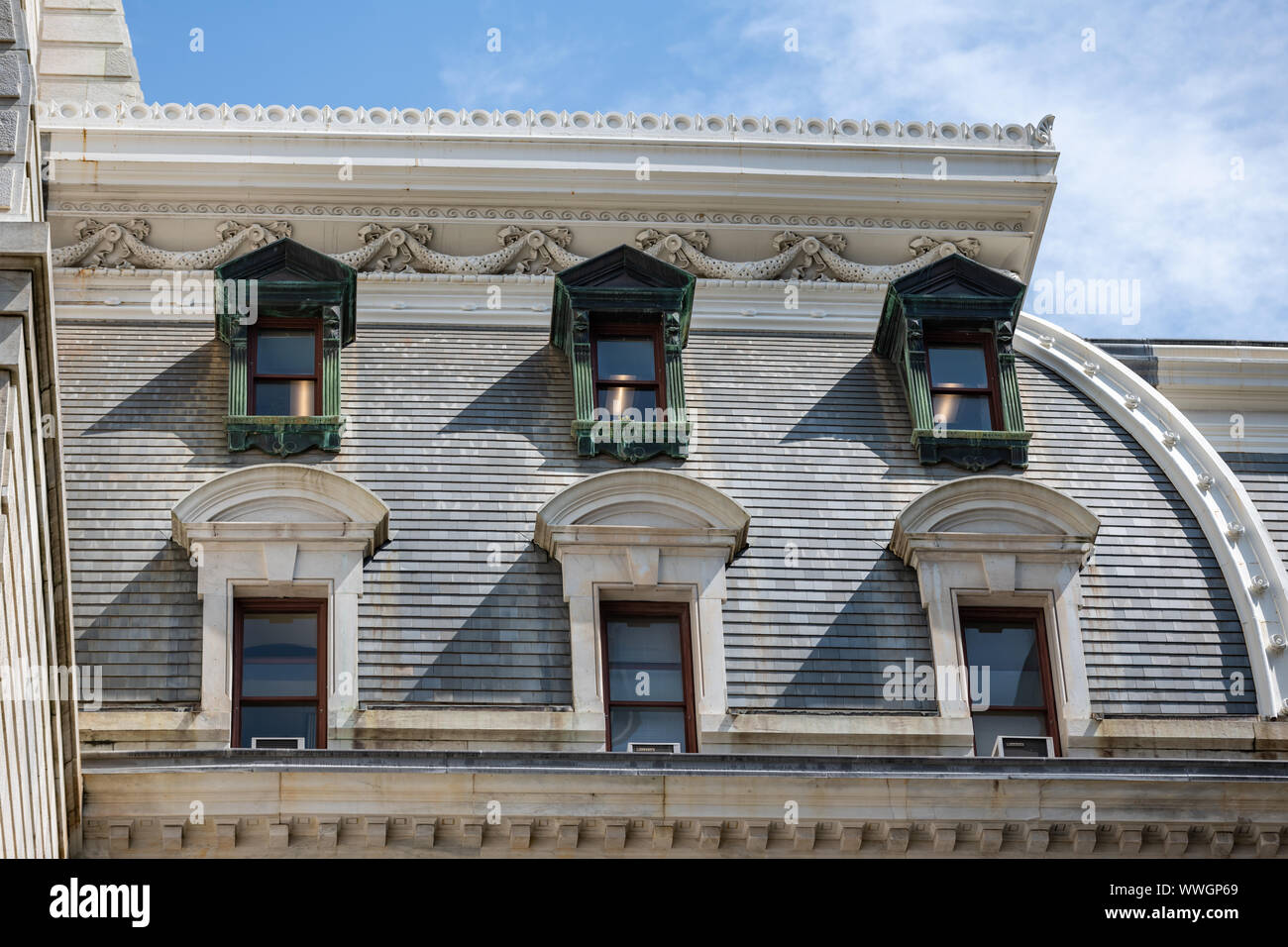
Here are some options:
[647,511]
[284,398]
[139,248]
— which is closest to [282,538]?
[284,398]

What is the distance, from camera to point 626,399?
2559 cm

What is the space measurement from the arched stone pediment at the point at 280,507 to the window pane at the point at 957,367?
21.8ft

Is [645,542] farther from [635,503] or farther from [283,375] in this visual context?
[283,375]

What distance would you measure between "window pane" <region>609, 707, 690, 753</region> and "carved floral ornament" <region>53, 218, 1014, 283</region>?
6398 millimetres

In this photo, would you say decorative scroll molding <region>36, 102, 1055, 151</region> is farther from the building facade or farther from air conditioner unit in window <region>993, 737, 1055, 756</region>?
air conditioner unit in window <region>993, 737, 1055, 756</region>

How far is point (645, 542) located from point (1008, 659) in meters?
3.88

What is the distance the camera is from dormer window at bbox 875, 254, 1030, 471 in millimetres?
25703

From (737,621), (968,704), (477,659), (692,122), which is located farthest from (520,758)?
(692,122)

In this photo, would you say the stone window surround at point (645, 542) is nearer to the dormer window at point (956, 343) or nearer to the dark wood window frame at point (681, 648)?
the dark wood window frame at point (681, 648)

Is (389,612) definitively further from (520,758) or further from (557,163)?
(557,163)

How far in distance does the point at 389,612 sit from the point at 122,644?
8.47 feet

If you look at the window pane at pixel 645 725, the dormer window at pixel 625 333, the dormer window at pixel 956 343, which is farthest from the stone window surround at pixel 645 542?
the dormer window at pixel 956 343

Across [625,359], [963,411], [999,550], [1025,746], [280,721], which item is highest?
[625,359]

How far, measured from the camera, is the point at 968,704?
2294 centimetres
